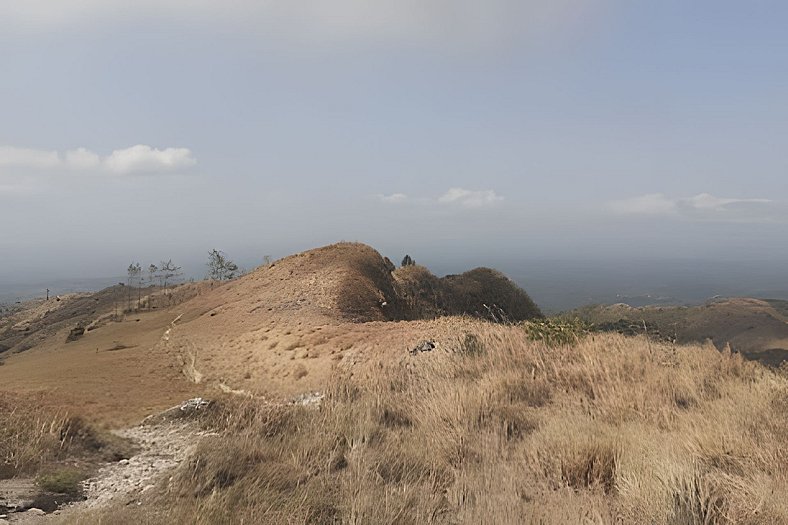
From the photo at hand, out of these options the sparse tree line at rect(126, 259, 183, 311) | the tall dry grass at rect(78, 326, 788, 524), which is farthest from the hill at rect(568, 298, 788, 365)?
the sparse tree line at rect(126, 259, 183, 311)

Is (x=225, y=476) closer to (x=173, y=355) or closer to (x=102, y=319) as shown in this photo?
(x=173, y=355)

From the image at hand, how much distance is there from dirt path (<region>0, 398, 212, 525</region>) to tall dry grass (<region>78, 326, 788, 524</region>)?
504 mm

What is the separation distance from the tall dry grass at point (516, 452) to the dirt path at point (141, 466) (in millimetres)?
504

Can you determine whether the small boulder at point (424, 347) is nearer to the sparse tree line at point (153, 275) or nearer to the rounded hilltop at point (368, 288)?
the rounded hilltop at point (368, 288)

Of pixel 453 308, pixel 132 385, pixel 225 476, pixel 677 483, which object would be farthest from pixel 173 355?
pixel 453 308

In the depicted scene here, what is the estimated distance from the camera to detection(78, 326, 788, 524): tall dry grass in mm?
A: 3814

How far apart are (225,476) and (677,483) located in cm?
427

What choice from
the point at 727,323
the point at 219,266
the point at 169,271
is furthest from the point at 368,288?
the point at 727,323

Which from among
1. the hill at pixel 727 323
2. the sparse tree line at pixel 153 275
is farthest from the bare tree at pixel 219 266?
the hill at pixel 727 323

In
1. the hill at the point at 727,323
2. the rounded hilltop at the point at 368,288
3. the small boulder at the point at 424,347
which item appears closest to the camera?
the small boulder at the point at 424,347

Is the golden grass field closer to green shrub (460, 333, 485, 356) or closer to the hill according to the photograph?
green shrub (460, 333, 485, 356)

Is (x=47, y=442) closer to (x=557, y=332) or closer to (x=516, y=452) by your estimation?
(x=516, y=452)

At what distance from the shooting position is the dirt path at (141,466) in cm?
432

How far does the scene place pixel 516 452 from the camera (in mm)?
5316
